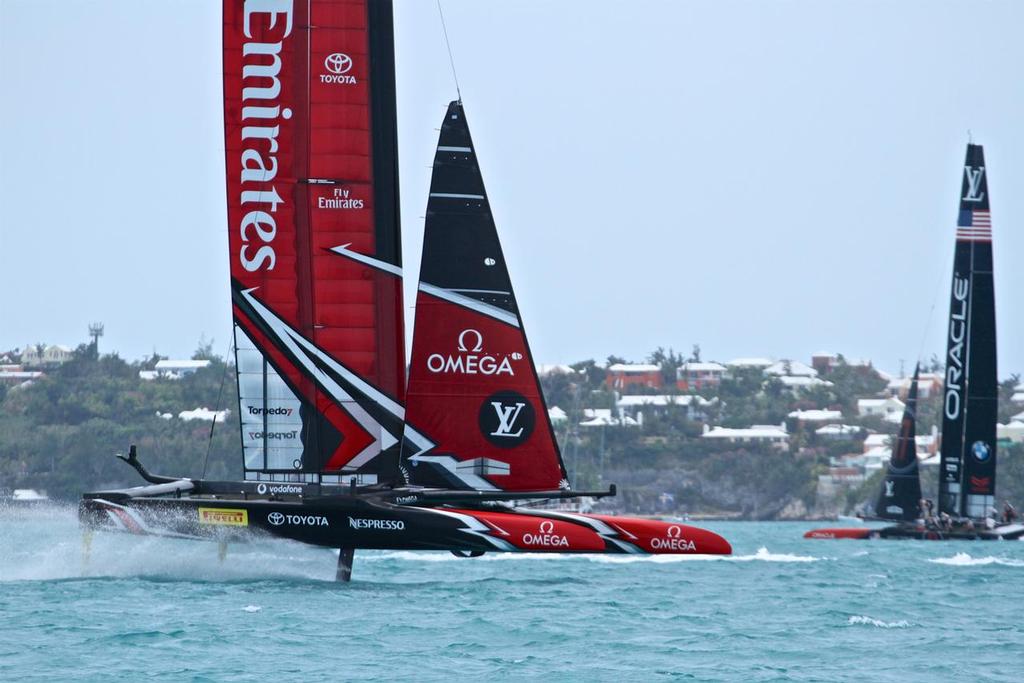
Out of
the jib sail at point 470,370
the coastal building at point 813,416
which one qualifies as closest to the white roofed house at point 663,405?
the coastal building at point 813,416

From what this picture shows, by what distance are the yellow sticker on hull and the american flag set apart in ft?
99.9

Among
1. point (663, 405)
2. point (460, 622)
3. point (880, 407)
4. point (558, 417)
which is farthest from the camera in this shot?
point (880, 407)

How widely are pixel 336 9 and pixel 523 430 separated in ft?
17.6

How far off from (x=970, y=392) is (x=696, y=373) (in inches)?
3182

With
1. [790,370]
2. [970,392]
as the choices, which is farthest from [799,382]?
[970,392]

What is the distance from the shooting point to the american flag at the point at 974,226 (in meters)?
46.7

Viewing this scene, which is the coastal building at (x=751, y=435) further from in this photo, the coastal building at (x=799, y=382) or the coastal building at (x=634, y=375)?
the coastal building at (x=634, y=375)

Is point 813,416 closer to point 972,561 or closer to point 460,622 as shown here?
point 972,561

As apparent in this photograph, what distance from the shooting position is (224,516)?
20.3 m

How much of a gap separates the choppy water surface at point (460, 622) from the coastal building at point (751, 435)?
251ft

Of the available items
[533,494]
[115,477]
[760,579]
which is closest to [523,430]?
[533,494]

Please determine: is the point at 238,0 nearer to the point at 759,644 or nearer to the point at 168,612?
the point at 168,612

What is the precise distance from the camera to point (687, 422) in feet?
354

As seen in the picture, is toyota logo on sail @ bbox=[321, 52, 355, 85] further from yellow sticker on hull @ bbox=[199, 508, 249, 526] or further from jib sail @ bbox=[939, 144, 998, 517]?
jib sail @ bbox=[939, 144, 998, 517]
